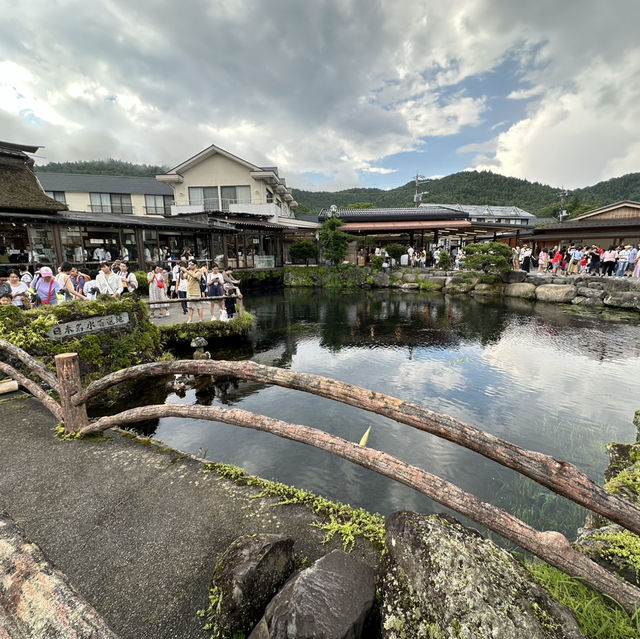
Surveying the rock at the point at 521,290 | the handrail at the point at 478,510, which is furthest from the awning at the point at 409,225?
the handrail at the point at 478,510

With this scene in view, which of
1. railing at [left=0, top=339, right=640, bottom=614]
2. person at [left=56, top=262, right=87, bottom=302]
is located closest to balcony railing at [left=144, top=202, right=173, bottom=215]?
person at [left=56, top=262, right=87, bottom=302]

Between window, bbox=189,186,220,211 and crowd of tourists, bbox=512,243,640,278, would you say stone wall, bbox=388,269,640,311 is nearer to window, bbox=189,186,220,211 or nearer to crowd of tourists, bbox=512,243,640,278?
crowd of tourists, bbox=512,243,640,278

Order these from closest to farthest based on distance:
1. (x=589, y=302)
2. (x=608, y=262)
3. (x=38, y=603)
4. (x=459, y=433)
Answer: (x=38, y=603) → (x=459, y=433) → (x=589, y=302) → (x=608, y=262)

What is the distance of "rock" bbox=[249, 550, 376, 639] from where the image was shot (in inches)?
51.9

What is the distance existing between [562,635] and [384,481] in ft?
11.2

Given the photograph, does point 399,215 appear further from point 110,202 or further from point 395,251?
point 110,202

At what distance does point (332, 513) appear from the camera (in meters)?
2.30

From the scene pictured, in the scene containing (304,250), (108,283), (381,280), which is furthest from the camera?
(304,250)

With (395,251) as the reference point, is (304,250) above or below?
above

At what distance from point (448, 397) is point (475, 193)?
73.2 m

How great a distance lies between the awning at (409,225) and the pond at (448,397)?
34.0 feet

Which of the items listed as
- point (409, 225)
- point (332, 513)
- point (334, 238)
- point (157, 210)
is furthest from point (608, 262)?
point (157, 210)

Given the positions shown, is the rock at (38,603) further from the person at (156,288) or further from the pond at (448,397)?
the person at (156,288)

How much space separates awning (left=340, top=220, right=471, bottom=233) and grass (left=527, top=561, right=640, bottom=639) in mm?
22690
